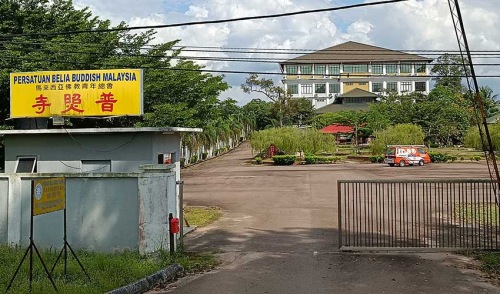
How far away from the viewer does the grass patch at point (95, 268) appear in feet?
25.9

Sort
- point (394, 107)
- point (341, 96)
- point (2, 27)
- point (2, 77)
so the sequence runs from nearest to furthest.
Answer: point (2, 77), point (2, 27), point (394, 107), point (341, 96)

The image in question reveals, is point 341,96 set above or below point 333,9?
above

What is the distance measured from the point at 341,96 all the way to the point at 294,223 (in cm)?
8572

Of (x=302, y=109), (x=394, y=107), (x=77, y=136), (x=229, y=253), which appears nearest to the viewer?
(x=229, y=253)

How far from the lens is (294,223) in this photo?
16.1 m

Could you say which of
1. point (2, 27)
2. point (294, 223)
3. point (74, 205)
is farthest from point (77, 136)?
point (2, 27)

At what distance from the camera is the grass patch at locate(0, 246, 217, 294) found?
7906mm

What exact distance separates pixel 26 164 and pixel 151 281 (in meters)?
7.15

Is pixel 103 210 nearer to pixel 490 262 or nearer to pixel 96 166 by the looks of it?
pixel 96 166

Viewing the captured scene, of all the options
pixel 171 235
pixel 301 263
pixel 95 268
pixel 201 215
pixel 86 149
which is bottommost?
pixel 301 263

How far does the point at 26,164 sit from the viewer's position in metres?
14.3

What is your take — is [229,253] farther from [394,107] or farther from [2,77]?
[394,107]

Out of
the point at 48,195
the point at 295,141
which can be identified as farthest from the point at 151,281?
the point at 295,141

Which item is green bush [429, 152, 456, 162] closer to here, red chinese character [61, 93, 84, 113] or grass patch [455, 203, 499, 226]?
grass patch [455, 203, 499, 226]
